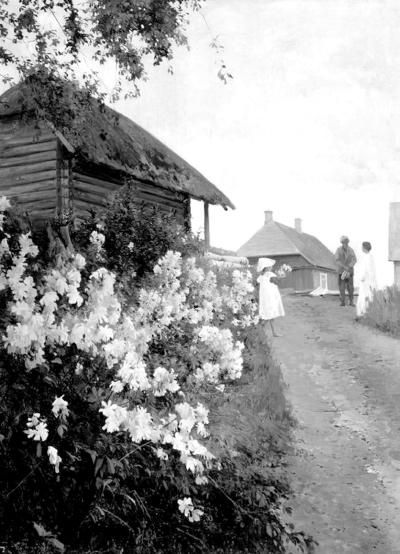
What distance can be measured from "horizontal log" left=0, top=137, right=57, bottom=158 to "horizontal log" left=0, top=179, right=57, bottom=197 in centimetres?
76

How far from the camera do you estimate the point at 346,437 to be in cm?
733

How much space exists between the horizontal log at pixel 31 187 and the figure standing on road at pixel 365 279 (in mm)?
7647

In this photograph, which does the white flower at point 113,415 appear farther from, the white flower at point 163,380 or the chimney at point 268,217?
the chimney at point 268,217

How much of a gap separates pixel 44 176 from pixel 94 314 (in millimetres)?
10886

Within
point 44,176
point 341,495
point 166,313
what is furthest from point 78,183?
point 341,495

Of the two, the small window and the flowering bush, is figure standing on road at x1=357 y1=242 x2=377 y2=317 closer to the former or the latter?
the flowering bush

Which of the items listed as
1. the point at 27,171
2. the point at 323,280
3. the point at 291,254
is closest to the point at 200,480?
the point at 27,171

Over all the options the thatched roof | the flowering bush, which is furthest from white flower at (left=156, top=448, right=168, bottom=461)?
the thatched roof

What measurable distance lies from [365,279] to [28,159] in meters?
8.66

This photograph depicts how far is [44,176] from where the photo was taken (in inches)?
578

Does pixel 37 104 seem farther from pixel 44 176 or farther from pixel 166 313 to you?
pixel 44 176

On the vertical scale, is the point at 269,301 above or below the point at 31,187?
below

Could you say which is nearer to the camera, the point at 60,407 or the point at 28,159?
the point at 60,407

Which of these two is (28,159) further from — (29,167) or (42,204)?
(42,204)
